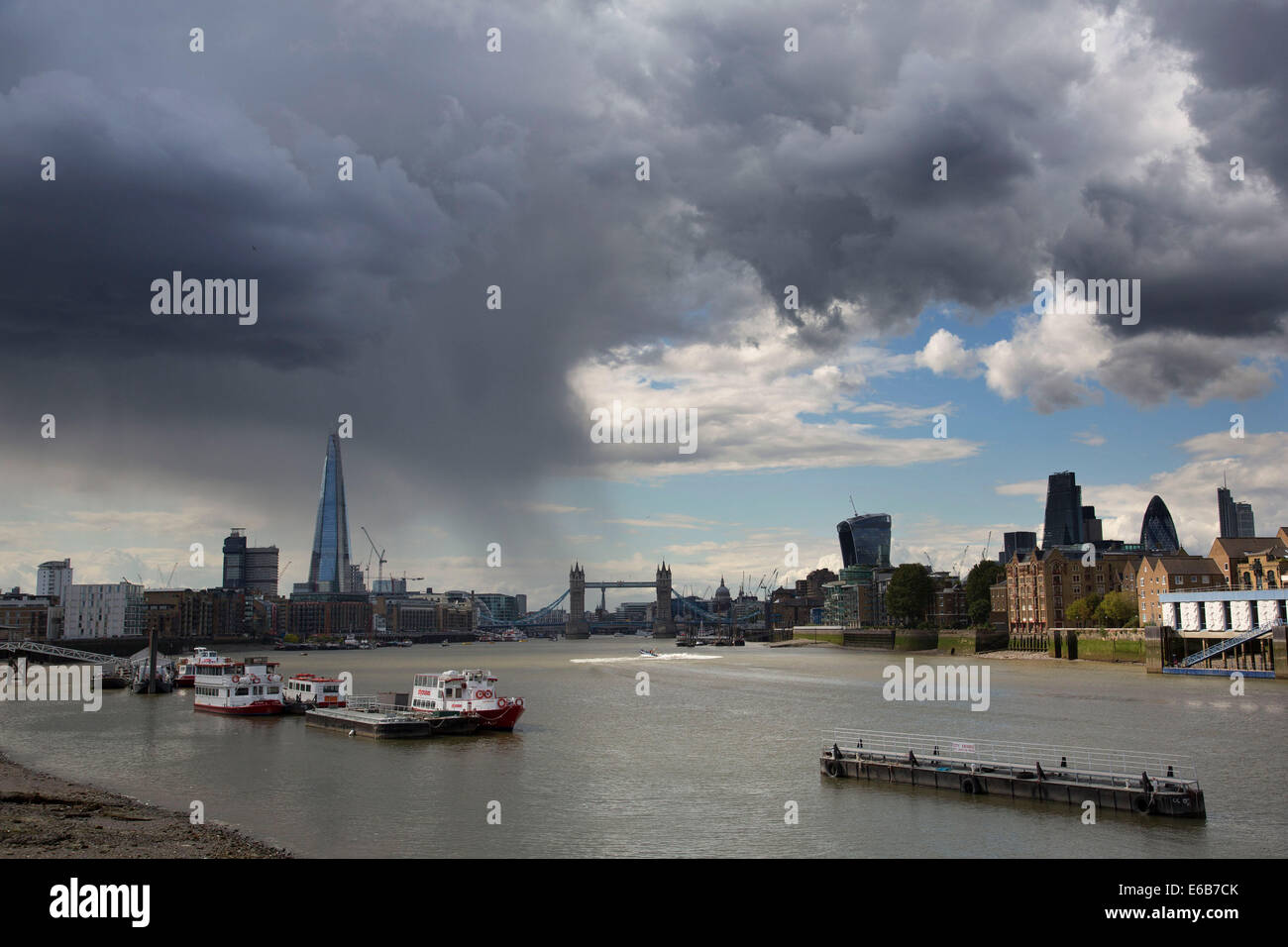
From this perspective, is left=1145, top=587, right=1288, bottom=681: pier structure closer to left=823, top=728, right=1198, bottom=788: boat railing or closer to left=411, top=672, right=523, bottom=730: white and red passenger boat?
left=823, top=728, right=1198, bottom=788: boat railing

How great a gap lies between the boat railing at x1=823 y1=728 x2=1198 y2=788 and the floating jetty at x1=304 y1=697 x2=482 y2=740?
24287 mm

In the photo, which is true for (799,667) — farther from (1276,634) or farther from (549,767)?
(549,767)

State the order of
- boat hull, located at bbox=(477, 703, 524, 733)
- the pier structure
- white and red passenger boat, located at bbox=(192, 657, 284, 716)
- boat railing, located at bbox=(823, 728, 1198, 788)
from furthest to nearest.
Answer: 1. the pier structure
2. white and red passenger boat, located at bbox=(192, 657, 284, 716)
3. boat hull, located at bbox=(477, 703, 524, 733)
4. boat railing, located at bbox=(823, 728, 1198, 788)

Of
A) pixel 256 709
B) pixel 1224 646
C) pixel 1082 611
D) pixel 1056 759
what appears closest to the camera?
pixel 1056 759

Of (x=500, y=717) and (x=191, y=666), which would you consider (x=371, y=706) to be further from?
(x=191, y=666)

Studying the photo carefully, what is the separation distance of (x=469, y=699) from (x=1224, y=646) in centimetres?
8558

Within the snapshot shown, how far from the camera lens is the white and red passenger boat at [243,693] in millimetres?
80250

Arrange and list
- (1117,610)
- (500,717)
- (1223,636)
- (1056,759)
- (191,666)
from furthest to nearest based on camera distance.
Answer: (1117,610) < (191,666) < (1223,636) < (500,717) < (1056,759)

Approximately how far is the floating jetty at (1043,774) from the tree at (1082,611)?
11441cm

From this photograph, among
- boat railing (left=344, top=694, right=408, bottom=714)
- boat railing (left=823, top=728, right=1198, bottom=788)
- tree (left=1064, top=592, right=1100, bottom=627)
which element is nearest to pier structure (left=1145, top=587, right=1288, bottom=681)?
tree (left=1064, top=592, right=1100, bottom=627)

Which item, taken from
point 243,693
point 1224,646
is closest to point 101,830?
point 243,693

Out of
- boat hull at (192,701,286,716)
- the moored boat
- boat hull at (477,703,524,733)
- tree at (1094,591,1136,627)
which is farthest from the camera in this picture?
tree at (1094,591,1136,627)

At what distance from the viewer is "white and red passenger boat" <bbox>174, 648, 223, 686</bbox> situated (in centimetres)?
10069

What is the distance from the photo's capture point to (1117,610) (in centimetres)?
14500
